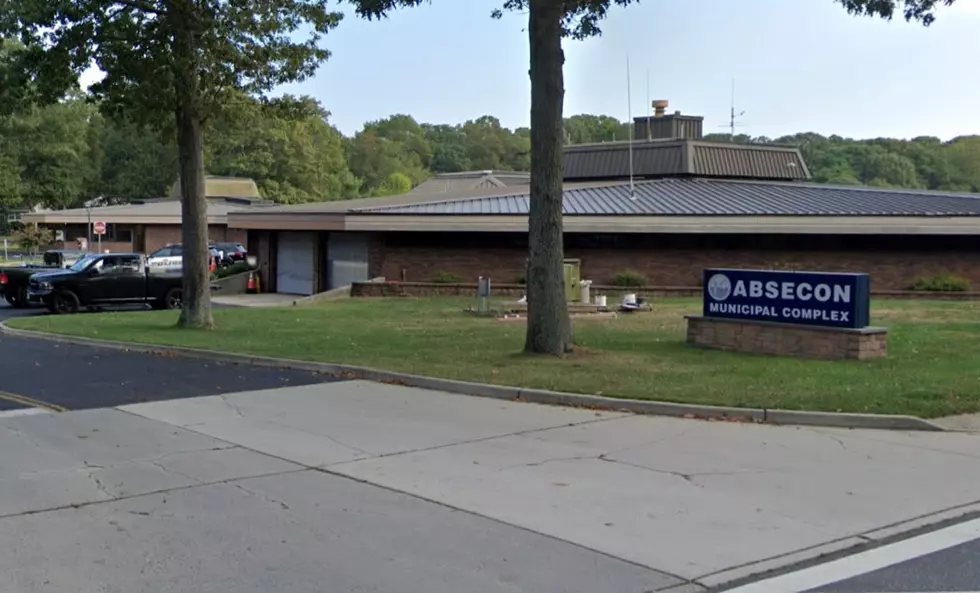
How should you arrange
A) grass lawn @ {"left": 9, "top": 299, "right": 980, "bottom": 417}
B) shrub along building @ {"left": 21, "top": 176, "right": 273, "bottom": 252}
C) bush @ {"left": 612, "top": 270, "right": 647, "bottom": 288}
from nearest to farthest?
grass lawn @ {"left": 9, "top": 299, "right": 980, "bottom": 417} < bush @ {"left": 612, "top": 270, "right": 647, "bottom": 288} < shrub along building @ {"left": 21, "top": 176, "right": 273, "bottom": 252}

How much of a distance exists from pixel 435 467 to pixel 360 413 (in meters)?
2.89

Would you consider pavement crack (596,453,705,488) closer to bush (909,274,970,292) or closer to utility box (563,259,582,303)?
utility box (563,259,582,303)

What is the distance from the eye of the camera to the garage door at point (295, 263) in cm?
3594

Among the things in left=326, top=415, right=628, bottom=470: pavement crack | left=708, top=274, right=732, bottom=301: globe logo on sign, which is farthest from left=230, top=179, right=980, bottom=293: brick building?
left=326, top=415, right=628, bottom=470: pavement crack

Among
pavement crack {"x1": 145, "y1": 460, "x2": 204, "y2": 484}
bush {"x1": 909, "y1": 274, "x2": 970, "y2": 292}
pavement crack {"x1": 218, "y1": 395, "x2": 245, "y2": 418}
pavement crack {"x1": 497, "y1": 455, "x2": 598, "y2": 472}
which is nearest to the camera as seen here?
pavement crack {"x1": 145, "y1": 460, "x2": 204, "y2": 484}

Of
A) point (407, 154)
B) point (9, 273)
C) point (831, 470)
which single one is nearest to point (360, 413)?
point (831, 470)

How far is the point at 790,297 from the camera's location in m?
15.6

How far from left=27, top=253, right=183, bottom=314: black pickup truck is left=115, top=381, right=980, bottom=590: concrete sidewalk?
59.4 ft

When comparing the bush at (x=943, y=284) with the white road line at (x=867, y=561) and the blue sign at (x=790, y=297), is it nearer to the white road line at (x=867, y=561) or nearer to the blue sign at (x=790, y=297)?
the blue sign at (x=790, y=297)

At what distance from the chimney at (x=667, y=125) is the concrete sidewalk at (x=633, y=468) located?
1335 inches

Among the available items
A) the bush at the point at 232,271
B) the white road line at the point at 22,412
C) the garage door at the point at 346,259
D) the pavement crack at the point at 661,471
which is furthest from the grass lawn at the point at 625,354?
the bush at the point at 232,271

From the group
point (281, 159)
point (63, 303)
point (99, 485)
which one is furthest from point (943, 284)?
point (281, 159)

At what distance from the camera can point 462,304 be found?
1082 inches

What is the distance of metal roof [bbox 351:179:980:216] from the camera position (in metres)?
30.5
